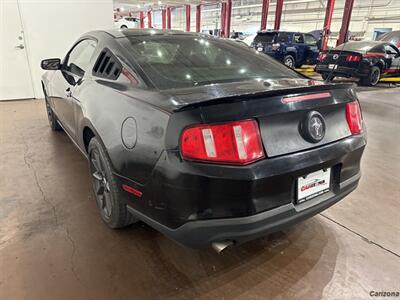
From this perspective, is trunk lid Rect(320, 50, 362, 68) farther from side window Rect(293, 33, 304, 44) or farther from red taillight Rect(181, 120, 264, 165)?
Result: red taillight Rect(181, 120, 264, 165)

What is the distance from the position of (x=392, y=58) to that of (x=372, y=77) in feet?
3.19

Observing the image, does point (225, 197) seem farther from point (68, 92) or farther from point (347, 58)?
point (347, 58)

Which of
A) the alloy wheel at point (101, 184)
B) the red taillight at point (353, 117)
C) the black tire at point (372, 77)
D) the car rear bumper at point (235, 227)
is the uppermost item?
the red taillight at point (353, 117)

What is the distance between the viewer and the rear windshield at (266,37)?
427 inches

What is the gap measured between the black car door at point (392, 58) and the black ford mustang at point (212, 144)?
862cm

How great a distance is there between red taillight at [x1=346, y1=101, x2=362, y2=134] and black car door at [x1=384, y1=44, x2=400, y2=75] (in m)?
8.50

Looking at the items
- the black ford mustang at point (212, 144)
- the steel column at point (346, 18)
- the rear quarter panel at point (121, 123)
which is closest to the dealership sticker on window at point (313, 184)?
the black ford mustang at point (212, 144)

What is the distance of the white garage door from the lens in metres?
5.88

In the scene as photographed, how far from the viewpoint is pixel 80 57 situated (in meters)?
2.58

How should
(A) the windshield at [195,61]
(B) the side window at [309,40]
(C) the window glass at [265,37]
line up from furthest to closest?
1. (B) the side window at [309,40]
2. (C) the window glass at [265,37]
3. (A) the windshield at [195,61]

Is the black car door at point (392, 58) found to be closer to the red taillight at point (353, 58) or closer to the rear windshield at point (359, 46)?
the rear windshield at point (359, 46)

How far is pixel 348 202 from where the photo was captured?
7.67 feet

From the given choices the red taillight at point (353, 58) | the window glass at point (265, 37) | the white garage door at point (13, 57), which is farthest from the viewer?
the window glass at point (265, 37)

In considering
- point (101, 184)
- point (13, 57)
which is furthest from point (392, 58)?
point (13, 57)
